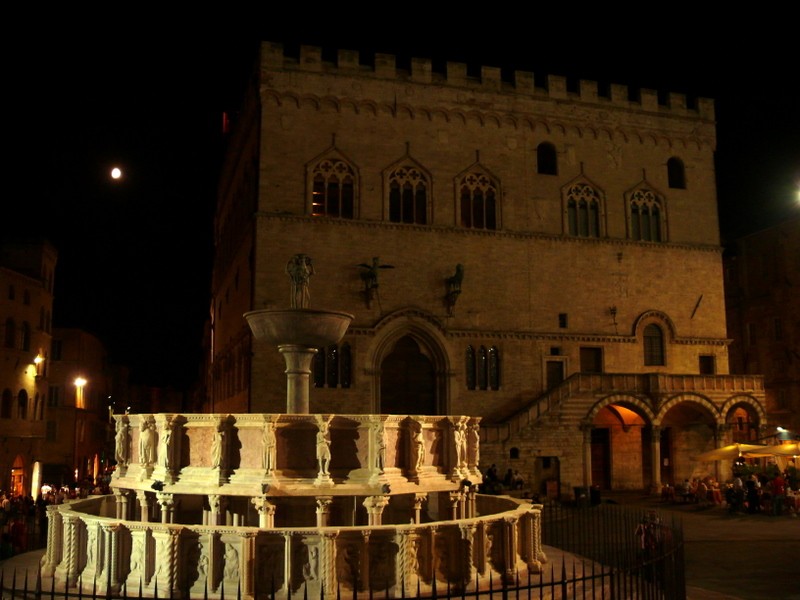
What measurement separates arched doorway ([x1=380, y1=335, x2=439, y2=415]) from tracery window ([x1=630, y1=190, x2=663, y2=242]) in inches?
423

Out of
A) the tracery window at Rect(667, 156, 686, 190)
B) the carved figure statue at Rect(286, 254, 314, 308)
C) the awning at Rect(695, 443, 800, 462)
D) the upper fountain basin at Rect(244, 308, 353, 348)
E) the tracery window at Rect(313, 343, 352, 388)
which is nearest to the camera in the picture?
the upper fountain basin at Rect(244, 308, 353, 348)

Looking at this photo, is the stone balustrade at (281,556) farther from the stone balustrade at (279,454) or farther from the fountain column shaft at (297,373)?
the fountain column shaft at (297,373)

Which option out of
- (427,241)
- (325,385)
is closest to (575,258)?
(427,241)

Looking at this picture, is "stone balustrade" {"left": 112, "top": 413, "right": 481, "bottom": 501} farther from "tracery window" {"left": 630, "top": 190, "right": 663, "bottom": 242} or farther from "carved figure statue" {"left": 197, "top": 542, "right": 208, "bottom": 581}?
"tracery window" {"left": 630, "top": 190, "right": 663, "bottom": 242}

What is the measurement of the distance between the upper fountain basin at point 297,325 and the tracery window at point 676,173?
25.8 m

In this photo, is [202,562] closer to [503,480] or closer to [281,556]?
[281,556]

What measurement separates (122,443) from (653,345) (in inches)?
1021

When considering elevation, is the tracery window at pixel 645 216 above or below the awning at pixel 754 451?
above

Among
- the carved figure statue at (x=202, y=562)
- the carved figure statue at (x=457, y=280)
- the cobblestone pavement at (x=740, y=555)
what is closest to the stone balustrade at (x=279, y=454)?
the carved figure statue at (x=202, y=562)

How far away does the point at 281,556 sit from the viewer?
941 centimetres

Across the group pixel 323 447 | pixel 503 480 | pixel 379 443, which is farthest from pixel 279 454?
pixel 503 480

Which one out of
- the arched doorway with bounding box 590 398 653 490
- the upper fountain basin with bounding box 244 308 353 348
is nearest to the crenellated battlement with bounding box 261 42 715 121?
the arched doorway with bounding box 590 398 653 490

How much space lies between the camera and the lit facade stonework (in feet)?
98.9

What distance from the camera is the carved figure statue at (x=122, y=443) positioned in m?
12.9
